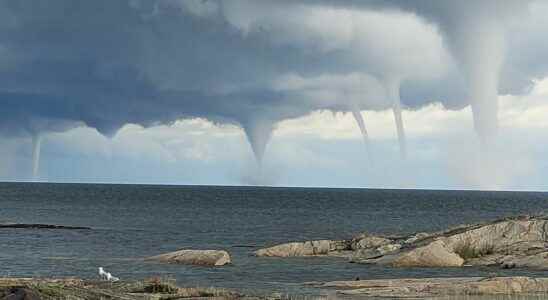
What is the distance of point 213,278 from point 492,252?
72.6ft

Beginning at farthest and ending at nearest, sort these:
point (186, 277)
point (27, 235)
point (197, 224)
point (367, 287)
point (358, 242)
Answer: point (197, 224) < point (27, 235) < point (358, 242) < point (186, 277) < point (367, 287)

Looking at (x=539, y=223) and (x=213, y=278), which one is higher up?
(x=539, y=223)

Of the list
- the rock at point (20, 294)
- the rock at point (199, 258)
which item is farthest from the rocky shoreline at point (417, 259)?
the rock at point (20, 294)

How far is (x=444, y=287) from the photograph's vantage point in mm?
42688

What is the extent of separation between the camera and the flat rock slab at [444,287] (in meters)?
41.8

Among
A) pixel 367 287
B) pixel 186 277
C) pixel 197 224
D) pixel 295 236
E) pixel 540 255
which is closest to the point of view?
pixel 367 287

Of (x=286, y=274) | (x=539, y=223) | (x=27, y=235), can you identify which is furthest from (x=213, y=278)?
(x=27, y=235)

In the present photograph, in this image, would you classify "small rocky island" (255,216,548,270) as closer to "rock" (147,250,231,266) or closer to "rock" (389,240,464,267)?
"rock" (389,240,464,267)

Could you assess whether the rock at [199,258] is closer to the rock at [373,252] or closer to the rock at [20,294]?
the rock at [373,252]

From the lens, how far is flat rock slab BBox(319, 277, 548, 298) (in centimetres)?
4175

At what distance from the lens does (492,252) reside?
60.2 metres

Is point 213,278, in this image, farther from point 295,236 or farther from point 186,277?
point 295,236

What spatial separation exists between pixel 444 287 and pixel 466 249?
60.6ft

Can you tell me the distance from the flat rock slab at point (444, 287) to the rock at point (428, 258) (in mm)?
12548
